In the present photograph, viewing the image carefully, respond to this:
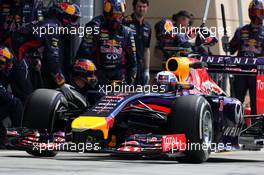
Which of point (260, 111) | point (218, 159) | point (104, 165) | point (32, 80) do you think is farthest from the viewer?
point (32, 80)

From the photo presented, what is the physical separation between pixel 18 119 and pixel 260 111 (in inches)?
134

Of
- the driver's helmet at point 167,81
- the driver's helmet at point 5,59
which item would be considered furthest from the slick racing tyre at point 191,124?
the driver's helmet at point 5,59

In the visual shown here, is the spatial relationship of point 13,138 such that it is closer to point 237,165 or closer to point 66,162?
point 66,162

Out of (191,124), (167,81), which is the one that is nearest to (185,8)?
(167,81)

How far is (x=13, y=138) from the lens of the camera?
12.6m

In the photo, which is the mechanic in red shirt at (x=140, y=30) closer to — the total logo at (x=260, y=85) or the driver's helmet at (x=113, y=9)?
the driver's helmet at (x=113, y=9)

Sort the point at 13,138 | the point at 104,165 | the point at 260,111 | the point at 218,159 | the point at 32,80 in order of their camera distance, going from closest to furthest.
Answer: the point at 104,165 → the point at 13,138 → the point at 218,159 → the point at 260,111 → the point at 32,80

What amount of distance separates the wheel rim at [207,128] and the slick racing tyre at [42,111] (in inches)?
72.1

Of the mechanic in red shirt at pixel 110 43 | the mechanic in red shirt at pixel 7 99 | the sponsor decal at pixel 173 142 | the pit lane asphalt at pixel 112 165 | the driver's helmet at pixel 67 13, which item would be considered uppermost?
the driver's helmet at pixel 67 13

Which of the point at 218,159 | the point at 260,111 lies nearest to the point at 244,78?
the point at 260,111

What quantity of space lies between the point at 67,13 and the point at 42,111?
2.90m

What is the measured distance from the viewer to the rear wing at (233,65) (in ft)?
46.0

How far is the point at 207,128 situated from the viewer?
12.5 m

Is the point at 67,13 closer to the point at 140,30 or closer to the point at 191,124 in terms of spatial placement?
the point at 140,30
